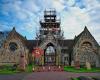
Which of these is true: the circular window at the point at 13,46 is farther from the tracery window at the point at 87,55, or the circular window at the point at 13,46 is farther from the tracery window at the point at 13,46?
the tracery window at the point at 87,55

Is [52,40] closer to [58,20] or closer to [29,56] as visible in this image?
[29,56]


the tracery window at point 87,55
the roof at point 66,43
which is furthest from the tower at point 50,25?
the tracery window at point 87,55

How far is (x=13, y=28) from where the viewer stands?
247 feet

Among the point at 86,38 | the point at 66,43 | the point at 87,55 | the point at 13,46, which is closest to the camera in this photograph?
the point at 87,55

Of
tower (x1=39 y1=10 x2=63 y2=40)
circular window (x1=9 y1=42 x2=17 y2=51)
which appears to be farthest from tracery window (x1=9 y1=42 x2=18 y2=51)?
tower (x1=39 y1=10 x2=63 y2=40)

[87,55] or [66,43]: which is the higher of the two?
[66,43]

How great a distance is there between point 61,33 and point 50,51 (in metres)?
9.71

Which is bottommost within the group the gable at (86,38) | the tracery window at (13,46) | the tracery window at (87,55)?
the tracery window at (87,55)

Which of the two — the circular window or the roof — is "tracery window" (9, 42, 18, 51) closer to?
the circular window

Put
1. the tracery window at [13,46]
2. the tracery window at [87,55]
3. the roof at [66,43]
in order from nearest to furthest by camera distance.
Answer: the tracery window at [87,55] < the tracery window at [13,46] < the roof at [66,43]

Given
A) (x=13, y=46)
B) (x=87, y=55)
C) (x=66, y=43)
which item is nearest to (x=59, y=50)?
(x=87, y=55)

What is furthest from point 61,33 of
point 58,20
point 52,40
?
point 52,40

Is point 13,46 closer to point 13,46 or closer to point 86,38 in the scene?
point 13,46

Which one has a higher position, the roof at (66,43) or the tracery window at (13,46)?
the roof at (66,43)
